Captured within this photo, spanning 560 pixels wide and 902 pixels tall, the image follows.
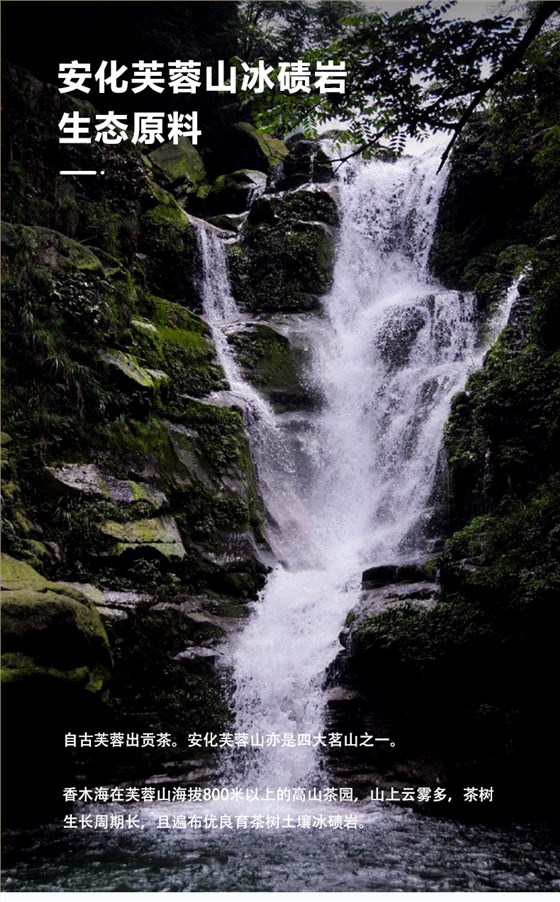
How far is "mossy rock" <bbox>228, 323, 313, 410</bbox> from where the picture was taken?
12.3 m

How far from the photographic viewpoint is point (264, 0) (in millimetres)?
17859

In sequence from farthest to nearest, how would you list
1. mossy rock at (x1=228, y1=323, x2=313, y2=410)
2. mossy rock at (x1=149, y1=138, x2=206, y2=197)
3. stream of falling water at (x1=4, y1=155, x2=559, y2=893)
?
mossy rock at (x1=149, y1=138, x2=206, y2=197), mossy rock at (x1=228, y1=323, x2=313, y2=410), stream of falling water at (x1=4, y1=155, x2=559, y2=893)

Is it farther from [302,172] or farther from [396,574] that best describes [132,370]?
[302,172]

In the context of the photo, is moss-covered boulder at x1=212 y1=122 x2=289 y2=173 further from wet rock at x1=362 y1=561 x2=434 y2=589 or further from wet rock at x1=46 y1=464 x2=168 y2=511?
wet rock at x1=362 y1=561 x2=434 y2=589

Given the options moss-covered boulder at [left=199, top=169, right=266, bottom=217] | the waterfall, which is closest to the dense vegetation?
the waterfall

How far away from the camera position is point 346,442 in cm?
1194

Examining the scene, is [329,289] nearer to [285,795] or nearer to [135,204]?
[135,204]

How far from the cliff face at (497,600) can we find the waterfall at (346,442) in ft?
2.37

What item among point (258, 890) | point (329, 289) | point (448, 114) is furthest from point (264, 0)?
point (258, 890)

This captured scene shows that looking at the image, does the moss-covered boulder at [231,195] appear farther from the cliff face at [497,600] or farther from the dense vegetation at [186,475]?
the cliff face at [497,600]

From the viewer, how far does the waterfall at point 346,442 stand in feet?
23.4

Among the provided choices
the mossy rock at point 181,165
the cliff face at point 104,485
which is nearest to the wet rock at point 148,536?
the cliff face at point 104,485

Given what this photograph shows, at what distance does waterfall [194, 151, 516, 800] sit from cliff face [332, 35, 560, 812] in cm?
72

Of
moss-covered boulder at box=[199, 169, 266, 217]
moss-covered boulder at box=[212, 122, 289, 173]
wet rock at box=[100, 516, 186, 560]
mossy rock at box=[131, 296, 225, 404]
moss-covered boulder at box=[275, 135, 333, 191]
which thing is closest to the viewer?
wet rock at box=[100, 516, 186, 560]
